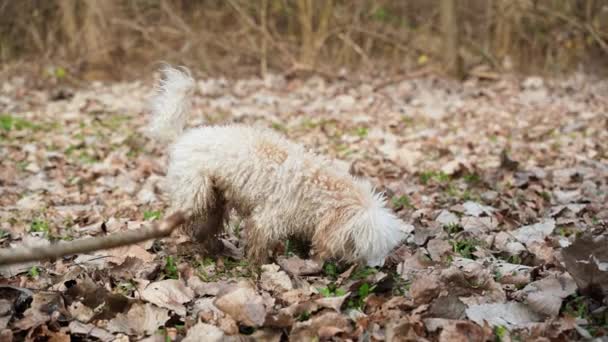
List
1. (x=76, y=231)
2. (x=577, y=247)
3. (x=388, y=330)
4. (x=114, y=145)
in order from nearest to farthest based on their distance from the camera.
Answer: (x=388, y=330)
(x=577, y=247)
(x=76, y=231)
(x=114, y=145)

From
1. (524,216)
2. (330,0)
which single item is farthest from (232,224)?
(330,0)

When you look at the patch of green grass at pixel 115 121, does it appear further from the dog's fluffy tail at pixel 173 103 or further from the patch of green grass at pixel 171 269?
the patch of green grass at pixel 171 269

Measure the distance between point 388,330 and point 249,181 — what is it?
3.88ft

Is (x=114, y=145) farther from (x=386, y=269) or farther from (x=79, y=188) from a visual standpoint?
(x=386, y=269)

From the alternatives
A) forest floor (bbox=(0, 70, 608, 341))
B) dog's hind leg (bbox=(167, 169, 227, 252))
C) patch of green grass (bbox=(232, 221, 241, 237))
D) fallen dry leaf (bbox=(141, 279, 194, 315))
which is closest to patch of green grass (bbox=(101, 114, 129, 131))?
forest floor (bbox=(0, 70, 608, 341))

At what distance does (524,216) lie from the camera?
4.46m

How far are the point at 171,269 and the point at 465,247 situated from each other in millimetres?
1818

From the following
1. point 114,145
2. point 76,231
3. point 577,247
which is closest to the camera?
point 577,247

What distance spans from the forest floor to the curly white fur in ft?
0.62

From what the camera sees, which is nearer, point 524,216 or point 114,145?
point 524,216

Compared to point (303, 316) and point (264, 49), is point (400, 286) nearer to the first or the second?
point (303, 316)

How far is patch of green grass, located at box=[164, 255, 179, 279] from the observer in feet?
11.3

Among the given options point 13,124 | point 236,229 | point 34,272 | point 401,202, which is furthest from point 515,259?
point 13,124

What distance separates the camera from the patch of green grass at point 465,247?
147 inches
